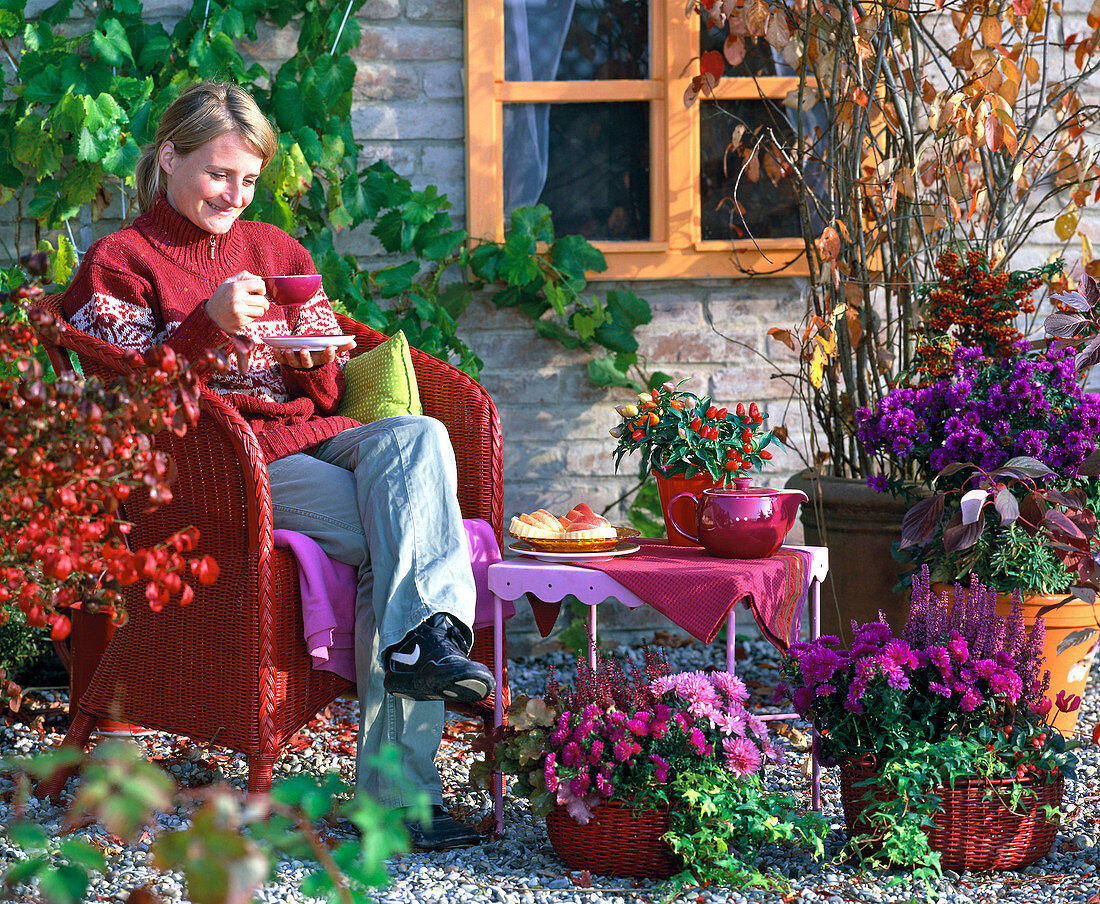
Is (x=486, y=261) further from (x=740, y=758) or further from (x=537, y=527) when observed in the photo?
(x=740, y=758)

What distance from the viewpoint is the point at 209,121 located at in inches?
87.3

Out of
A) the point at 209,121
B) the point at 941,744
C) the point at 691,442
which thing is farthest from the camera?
the point at 209,121

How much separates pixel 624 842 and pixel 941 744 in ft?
1.60

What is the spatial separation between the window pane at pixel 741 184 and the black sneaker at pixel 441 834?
1868 mm

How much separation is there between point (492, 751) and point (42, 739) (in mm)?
1115

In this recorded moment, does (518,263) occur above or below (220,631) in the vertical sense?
above

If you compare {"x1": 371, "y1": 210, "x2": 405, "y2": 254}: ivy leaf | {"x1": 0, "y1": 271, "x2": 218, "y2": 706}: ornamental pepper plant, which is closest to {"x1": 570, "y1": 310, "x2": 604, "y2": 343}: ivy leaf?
{"x1": 371, "y1": 210, "x2": 405, "y2": 254}: ivy leaf

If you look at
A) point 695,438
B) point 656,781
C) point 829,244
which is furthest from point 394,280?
point 656,781

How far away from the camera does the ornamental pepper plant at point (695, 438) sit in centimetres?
211

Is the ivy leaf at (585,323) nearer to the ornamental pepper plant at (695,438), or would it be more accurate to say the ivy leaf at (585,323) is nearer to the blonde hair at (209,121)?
the ornamental pepper plant at (695,438)

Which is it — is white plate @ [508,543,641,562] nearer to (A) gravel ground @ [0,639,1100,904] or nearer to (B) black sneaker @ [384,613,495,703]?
(B) black sneaker @ [384,613,495,703]

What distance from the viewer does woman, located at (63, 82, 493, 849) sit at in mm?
1890

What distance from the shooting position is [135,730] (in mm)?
2447

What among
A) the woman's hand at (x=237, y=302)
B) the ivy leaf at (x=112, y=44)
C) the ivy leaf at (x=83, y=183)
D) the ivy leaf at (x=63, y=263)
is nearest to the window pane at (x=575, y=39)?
the ivy leaf at (x=112, y=44)
